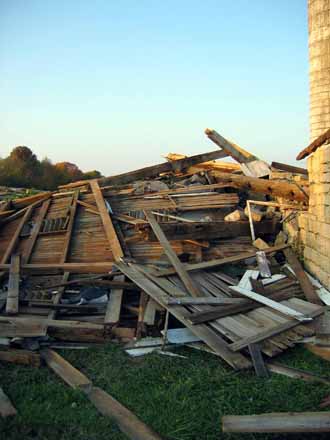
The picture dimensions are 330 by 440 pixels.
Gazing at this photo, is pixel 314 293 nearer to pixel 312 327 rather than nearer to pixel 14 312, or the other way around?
pixel 312 327

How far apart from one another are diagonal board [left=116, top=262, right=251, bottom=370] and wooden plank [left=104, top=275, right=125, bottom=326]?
300 millimetres

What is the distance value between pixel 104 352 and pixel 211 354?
1398 millimetres

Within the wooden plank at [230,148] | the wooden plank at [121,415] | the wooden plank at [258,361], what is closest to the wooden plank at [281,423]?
the wooden plank at [121,415]

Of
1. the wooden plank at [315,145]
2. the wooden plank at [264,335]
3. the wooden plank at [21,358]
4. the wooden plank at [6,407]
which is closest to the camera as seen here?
the wooden plank at [6,407]

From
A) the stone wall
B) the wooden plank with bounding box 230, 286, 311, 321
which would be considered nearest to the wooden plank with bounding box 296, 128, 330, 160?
the stone wall

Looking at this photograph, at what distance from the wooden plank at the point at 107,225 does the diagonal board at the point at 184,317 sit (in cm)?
78

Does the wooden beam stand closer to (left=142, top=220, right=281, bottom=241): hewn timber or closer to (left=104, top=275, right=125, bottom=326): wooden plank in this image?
(left=104, top=275, right=125, bottom=326): wooden plank

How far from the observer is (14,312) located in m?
6.72

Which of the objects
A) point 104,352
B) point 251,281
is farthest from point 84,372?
point 251,281

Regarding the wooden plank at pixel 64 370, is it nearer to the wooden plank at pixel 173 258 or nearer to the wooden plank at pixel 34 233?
the wooden plank at pixel 173 258

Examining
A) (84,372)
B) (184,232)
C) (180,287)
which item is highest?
(184,232)

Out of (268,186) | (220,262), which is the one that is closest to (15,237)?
(220,262)

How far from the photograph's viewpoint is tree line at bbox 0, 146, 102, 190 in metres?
21.2

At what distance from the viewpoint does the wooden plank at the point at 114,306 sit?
6238mm
